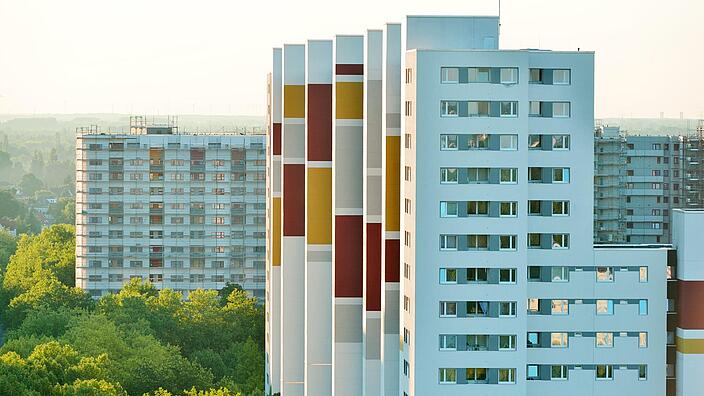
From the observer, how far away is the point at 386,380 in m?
35.7

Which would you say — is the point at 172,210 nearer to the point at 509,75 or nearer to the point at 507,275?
the point at 507,275

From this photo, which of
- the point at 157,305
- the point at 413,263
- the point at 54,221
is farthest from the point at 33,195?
the point at 413,263

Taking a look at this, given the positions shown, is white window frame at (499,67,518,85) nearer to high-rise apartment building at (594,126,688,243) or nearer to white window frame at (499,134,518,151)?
white window frame at (499,134,518,151)

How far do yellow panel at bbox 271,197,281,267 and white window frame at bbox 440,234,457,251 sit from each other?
1636 cm

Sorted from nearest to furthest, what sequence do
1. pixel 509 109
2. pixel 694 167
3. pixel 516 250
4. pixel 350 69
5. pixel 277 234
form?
pixel 509 109 → pixel 516 250 → pixel 350 69 → pixel 277 234 → pixel 694 167

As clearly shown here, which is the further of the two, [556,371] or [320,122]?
[320,122]

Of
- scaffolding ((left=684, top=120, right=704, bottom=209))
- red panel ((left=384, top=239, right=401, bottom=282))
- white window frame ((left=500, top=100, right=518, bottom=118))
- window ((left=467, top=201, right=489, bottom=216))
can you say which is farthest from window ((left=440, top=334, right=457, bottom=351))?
scaffolding ((left=684, top=120, right=704, bottom=209))

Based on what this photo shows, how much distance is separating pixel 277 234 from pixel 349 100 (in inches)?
432

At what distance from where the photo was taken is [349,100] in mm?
38531

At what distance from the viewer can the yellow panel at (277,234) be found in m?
48.7

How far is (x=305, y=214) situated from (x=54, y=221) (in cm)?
8594

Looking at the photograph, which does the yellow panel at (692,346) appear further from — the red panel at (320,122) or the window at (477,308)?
the red panel at (320,122)

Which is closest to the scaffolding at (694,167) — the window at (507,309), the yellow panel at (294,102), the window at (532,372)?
the yellow panel at (294,102)

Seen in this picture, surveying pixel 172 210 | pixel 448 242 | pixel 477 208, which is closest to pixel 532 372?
pixel 448 242
